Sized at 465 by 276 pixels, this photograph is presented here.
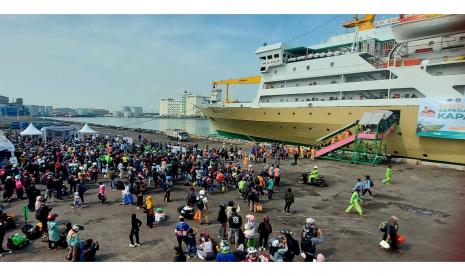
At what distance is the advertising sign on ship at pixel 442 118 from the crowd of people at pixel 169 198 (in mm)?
13380

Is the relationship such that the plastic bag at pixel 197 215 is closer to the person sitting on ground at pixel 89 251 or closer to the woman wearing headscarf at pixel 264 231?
the woman wearing headscarf at pixel 264 231

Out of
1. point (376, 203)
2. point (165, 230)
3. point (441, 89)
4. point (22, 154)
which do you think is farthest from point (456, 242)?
point (22, 154)

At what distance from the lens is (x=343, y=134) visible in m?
28.1

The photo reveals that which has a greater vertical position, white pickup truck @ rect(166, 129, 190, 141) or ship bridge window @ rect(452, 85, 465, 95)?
ship bridge window @ rect(452, 85, 465, 95)

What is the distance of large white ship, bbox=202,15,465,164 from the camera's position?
2459 cm

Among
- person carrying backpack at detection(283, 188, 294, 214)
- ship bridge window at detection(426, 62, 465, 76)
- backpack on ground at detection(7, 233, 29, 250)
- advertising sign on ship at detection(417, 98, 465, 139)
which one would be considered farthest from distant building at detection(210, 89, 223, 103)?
backpack on ground at detection(7, 233, 29, 250)

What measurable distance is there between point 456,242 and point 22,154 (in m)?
27.0

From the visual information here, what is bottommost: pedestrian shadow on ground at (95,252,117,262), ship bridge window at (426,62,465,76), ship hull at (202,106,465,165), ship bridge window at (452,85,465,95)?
pedestrian shadow on ground at (95,252,117,262)

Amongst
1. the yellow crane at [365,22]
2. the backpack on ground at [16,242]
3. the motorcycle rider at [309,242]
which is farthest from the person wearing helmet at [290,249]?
the yellow crane at [365,22]

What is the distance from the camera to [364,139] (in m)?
25.5

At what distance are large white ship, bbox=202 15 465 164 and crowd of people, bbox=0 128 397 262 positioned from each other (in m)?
9.95

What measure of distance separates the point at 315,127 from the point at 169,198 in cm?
2149

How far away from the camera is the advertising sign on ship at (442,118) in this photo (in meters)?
22.5

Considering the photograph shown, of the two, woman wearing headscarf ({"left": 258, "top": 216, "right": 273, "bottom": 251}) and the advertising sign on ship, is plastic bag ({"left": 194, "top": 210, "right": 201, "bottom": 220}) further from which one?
the advertising sign on ship
